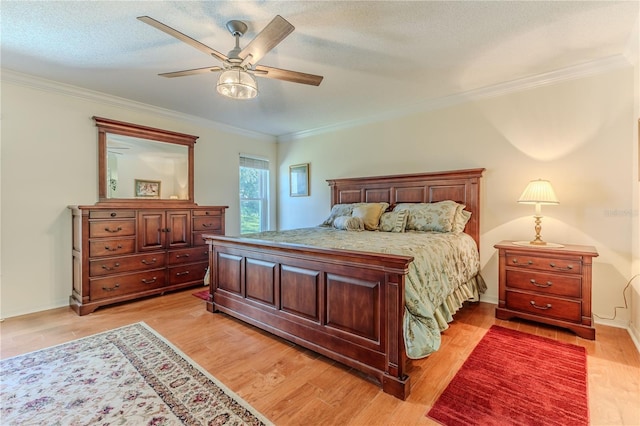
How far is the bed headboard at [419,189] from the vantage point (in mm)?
3404

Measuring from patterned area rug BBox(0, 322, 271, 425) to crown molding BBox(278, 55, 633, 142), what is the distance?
148 inches

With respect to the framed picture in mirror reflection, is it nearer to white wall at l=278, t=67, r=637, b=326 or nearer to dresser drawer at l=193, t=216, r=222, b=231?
dresser drawer at l=193, t=216, r=222, b=231

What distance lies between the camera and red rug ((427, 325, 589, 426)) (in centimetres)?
154

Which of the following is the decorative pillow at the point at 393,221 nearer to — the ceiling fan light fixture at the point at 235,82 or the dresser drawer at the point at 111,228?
the ceiling fan light fixture at the point at 235,82

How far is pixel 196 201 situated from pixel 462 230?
12.4ft

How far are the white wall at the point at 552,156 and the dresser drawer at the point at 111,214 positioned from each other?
3.37m

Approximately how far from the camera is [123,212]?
335 centimetres

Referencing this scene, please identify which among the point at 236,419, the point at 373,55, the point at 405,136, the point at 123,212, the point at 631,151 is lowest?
the point at 236,419

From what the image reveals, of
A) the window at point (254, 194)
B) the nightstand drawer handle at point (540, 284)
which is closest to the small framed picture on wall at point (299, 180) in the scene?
the window at point (254, 194)

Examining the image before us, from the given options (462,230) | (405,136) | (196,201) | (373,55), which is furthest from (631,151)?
(196,201)

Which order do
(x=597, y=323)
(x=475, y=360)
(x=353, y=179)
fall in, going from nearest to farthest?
(x=475, y=360)
(x=597, y=323)
(x=353, y=179)

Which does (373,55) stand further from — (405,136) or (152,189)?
(152,189)

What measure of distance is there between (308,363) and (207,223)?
2.72 m

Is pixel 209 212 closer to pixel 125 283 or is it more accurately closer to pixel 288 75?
pixel 125 283
